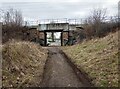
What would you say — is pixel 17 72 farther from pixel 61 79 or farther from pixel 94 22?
pixel 94 22

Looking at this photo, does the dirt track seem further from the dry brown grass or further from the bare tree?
the bare tree

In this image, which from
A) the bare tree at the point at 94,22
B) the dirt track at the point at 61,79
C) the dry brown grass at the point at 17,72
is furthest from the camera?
the bare tree at the point at 94,22

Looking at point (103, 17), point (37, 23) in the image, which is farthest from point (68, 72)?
point (37, 23)

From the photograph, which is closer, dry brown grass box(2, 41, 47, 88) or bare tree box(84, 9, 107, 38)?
dry brown grass box(2, 41, 47, 88)

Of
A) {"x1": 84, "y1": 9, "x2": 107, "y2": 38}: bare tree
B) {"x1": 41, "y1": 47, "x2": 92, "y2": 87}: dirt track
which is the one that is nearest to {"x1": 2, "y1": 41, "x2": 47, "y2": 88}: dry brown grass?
{"x1": 41, "y1": 47, "x2": 92, "y2": 87}: dirt track

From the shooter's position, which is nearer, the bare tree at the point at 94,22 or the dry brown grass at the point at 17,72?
the dry brown grass at the point at 17,72

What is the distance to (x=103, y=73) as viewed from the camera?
48.0ft

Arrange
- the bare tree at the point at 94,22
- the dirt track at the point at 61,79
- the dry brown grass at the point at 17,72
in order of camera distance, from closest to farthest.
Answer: the dirt track at the point at 61,79 → the dry brown grass at the point at 17,72 → the bare tree at the point at 94,22

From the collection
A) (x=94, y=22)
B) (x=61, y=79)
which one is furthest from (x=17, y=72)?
(x=94, y=22)

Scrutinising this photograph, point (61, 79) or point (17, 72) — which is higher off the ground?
point (17, 72)

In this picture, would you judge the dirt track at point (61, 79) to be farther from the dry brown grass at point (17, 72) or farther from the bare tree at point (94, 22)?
the bare tree at point (94, 22)

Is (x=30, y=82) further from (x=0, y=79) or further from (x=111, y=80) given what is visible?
(x=111, y=80)

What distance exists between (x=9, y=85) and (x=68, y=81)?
2.91m

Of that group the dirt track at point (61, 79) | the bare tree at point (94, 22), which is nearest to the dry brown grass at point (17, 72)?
the dirt track at point (61, 79)
